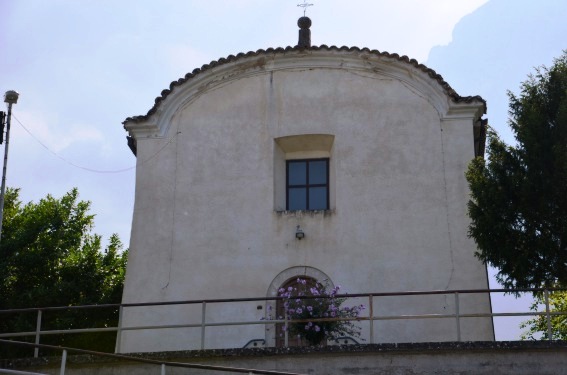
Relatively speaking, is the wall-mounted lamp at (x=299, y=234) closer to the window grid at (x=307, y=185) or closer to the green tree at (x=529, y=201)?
the window grid at (x=307, y=185)

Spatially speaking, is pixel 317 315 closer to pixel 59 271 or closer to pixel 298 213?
pixel 298 213

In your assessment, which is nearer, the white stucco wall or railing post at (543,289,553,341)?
railing post at (543,289,553,341)

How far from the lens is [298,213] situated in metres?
19.8

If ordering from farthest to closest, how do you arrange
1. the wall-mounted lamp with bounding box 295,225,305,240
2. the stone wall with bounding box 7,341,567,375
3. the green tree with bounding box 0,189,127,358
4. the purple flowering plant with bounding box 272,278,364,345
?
1. the green tree with bounding box 0,189,127,358
2. the wall-mounted lamp with bounding box 295,225,305,240
3. the purple flowering plant with bounding box 272,278,364,345
4. the stone wall with bounding box 7,341,567,375

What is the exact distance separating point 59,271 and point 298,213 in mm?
7848

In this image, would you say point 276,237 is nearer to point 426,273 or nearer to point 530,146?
point 426,273

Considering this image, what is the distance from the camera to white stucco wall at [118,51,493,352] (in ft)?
62.6

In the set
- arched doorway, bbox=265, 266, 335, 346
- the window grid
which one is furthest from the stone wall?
the window grid

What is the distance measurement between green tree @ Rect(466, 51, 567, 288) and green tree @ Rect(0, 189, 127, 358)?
10.9m

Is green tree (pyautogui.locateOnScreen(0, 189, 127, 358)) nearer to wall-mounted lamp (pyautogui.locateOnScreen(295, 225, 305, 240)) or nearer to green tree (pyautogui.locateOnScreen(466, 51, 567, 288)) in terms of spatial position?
wall-mounted lamp (pyautogui.locateOnScreen(295, 225, 305, 240))

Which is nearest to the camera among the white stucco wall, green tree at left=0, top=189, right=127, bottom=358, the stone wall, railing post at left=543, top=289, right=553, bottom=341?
the stone wall

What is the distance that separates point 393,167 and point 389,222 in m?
1.18

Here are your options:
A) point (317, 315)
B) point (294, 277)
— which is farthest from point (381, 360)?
point (294, 277)

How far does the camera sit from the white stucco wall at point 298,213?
751 inches
